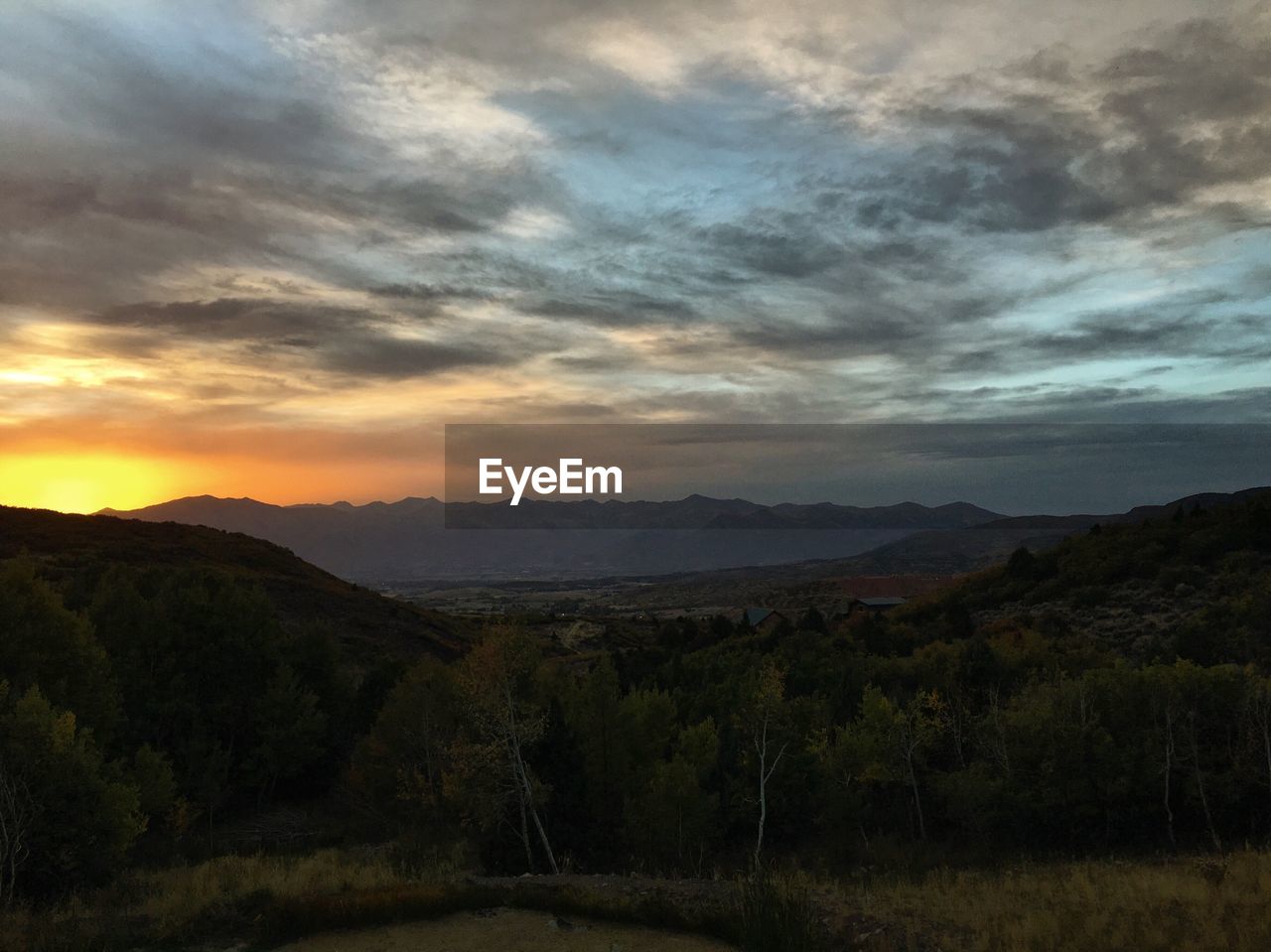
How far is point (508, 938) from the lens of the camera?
15016 millimetres

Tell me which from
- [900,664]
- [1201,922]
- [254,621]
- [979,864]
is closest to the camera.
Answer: [1201,922]

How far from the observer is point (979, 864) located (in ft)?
87.0

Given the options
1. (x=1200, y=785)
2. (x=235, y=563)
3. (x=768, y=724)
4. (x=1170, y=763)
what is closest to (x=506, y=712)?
(x=768, y=724)

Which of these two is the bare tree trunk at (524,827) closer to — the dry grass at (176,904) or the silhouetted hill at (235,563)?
the dry grass at (176,904)

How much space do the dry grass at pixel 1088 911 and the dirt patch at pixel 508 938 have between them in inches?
152

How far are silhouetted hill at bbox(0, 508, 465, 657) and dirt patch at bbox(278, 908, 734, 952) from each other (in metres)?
61.4

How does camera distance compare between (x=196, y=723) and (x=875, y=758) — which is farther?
(x=196, y=723)

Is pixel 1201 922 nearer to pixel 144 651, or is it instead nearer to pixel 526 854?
pixel 526 854

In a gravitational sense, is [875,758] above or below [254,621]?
below

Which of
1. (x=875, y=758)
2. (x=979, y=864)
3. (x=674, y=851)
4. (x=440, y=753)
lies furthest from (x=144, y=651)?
(x=979, y=864)

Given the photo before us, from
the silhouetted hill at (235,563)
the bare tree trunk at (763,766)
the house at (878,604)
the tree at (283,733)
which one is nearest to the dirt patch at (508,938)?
the bare tree trunk at (763,766)

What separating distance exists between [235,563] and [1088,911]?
9752cm

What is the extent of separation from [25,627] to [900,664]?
127 feet

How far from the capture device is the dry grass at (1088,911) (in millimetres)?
13922
